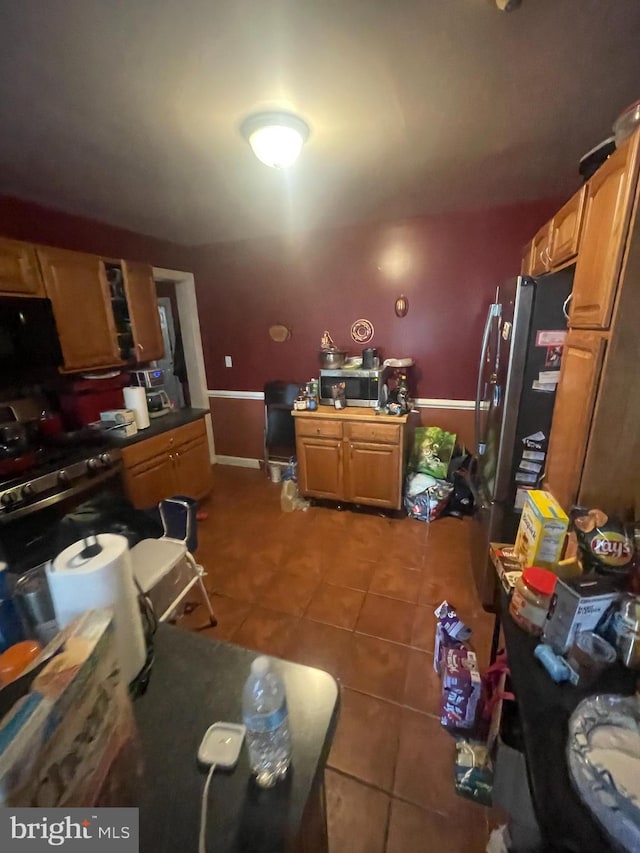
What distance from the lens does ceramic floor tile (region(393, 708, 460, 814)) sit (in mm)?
1188

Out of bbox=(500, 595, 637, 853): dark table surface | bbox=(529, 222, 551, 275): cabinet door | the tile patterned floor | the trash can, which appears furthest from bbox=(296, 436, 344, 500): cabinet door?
bbox=(500, 595, 637, 853): dark table surface

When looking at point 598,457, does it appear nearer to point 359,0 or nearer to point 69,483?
point 359,0

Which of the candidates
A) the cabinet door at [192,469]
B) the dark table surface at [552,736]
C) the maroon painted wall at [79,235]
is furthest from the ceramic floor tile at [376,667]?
the maroon painted wall at [79,235]

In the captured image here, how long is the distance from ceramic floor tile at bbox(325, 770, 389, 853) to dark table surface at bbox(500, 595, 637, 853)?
73cm

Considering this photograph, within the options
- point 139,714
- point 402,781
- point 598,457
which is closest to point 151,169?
point 139,714

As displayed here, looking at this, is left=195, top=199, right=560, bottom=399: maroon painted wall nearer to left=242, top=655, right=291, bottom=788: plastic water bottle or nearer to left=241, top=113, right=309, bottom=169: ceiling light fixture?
left=241, top=113, right=309, bottom=169: ceiling light fixture

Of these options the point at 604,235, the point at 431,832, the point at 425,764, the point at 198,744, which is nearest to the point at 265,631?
the point at 425,764

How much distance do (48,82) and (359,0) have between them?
103 centimetres

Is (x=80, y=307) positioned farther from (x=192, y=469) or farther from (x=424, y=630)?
(x=424, y=630)

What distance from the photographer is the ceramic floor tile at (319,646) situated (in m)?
1.65

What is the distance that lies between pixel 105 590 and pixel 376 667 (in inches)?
54.8

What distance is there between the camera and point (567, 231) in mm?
1468

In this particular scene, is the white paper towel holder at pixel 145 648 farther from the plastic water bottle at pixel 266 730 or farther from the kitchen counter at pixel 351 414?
the kitchen counter at pixel 351 414

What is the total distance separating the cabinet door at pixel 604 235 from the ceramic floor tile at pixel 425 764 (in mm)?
1555
